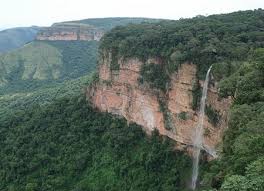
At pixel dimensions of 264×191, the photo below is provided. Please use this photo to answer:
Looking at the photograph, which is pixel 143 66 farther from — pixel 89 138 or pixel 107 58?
pixel 89 138

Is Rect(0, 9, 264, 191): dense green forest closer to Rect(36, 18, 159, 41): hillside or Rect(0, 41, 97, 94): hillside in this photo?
Rect(0, 41, 97, 94): hillside

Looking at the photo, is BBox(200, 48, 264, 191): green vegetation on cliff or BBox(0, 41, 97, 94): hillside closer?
BBox(200, 48, 264, 191): green vegetation on cliff

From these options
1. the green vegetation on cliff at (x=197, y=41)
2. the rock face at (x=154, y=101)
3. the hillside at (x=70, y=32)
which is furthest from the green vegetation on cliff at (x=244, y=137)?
the hillside at (x=70, y=32)

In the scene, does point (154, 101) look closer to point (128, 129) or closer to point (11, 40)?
point (128, 129)

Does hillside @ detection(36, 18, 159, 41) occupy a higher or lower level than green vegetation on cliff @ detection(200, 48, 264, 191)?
lower

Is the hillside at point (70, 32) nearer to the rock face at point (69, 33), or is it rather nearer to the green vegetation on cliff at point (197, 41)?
the rock face at point (69, 33)

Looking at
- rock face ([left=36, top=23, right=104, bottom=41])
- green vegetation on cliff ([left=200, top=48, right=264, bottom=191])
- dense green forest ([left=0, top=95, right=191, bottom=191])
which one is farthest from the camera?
rock face ([left=36, top=23, right=104, bottom=41])

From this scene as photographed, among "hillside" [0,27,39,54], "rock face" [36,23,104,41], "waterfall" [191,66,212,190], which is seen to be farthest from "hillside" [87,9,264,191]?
"hillside" [0,27,39,54]

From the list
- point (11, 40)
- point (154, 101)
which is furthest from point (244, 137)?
point (11, 40)
